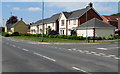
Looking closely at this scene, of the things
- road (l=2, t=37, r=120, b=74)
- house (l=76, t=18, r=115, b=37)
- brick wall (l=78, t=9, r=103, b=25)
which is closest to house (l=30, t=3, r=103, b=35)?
brick wall (l=78, t=9, r=103, b=25)

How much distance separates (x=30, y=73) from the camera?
7844 millimetres

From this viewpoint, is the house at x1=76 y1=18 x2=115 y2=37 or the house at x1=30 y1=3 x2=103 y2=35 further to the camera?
the house at x1=30 y1=3 x2=103 y2=35

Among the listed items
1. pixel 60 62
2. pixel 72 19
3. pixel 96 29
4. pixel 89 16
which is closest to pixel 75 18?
pixel 72 19

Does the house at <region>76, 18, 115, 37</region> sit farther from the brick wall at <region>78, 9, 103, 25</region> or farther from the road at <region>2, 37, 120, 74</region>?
the road at <region>2, 37, 120, 74</region>

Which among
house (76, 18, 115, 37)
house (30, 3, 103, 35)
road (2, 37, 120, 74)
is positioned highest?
house (30, 3, 103, 35)

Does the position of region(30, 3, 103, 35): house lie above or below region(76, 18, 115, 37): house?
above

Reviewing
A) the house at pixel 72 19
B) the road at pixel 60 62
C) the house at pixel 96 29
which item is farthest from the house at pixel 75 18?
the road at pixel 60 62

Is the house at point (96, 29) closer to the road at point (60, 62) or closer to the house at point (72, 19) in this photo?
the house at point (72, 19)

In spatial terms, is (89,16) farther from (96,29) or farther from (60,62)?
(60,62)

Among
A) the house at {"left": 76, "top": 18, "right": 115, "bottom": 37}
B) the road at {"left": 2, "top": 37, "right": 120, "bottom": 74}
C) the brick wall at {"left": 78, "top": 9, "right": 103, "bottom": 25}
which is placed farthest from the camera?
the brick wall at {"left": 78, "top": 9, "right": 103, "bottom": 25}

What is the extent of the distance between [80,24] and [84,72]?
40566mm

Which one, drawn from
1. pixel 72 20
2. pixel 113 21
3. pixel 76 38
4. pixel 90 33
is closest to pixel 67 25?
pixel 72 20

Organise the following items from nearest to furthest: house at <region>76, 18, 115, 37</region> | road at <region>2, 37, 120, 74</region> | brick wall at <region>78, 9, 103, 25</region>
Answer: road at <region>2, 37, 120, 74</region> → house at <region>76, 18, 115, 37</region> → brick wall at <region>78, 9, 103, 25</region>

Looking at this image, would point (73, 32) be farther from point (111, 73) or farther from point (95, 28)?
point (111, 73)
